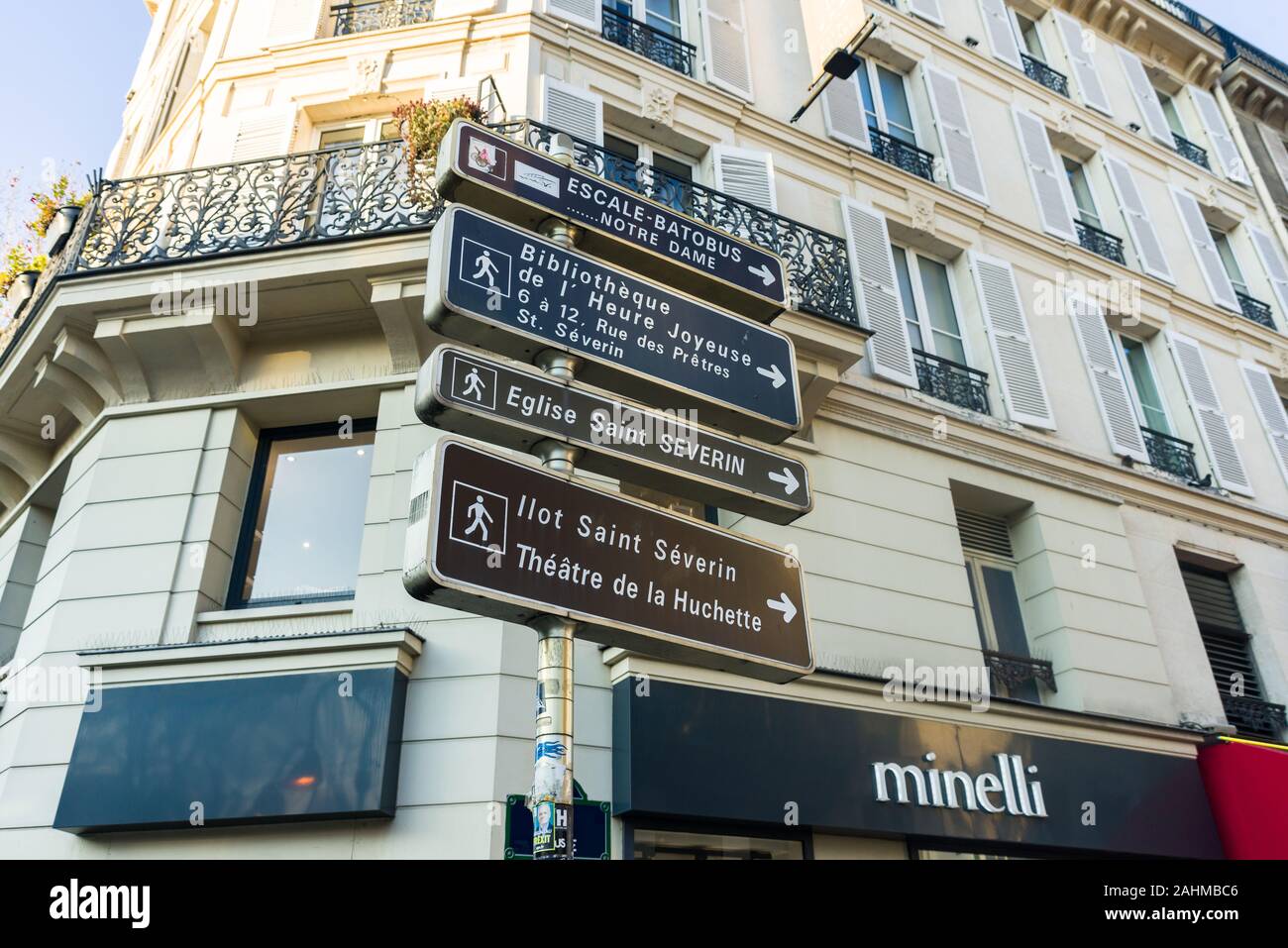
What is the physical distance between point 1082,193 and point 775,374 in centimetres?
1128

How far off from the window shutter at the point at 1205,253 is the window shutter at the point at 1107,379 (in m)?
2.82

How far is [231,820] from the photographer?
591 centimetres

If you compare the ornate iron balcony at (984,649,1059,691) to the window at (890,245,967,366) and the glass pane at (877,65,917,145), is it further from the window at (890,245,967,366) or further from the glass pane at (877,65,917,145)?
the glass pane at (877,65,917,145)

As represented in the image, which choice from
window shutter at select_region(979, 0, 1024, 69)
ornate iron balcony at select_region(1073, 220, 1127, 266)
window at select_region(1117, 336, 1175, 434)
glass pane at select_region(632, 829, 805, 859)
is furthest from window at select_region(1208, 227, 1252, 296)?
glass pane at select_region(632, 829, 805, 859)

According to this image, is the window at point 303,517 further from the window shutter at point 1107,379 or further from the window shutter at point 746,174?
the window shutter at point 1107,379

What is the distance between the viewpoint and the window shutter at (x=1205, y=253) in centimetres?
1367

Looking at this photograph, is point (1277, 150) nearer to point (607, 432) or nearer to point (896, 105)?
point (896, 105)

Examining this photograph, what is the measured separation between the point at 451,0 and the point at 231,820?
834 cm

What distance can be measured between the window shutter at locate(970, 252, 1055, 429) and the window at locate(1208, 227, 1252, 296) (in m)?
5.19

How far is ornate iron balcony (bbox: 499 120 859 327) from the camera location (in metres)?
8.41

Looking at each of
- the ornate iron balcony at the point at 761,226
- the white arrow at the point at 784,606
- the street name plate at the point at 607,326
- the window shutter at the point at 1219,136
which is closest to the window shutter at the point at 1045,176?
the window shutter at the point at 1219,136

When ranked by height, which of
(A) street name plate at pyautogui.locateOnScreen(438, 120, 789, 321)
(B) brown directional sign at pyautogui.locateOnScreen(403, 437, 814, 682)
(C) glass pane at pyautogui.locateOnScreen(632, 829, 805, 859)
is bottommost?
(C) glass pane at pyautogui.locateOnScreen(632, 829, 805, 859)

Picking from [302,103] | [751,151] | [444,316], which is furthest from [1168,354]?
[444,316]
